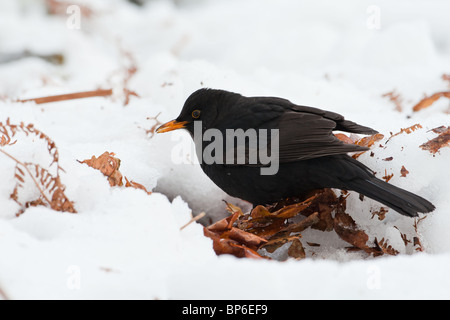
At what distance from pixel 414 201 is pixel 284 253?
2.36 feet

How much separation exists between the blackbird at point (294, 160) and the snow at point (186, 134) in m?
0.22

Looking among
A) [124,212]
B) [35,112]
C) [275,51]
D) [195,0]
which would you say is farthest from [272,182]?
[195,0]

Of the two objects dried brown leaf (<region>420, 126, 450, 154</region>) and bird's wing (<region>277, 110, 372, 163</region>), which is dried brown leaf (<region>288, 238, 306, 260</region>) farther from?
dried brown leaf (<region>420, 126, 450, 154</region>)

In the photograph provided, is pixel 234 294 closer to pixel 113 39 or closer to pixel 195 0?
pixel 113 39

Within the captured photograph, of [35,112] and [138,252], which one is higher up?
[35,112]

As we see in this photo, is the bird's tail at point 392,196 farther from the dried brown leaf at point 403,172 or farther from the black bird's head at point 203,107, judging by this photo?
the black bird's head at point 203,107

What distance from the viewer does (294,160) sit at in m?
3.17

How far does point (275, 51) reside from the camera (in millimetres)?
6785

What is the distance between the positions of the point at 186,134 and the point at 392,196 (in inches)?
74.2

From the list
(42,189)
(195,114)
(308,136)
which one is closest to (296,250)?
(308,136)

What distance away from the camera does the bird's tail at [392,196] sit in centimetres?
268

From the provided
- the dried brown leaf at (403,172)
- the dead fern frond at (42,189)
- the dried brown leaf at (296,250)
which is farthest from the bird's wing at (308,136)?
the dead fern frond at (42,189)

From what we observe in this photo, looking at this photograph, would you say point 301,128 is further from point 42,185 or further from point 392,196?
point 42,185

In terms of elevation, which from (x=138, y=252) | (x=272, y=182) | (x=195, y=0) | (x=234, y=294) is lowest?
(x=234, y=294)
